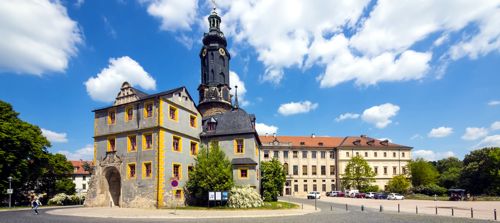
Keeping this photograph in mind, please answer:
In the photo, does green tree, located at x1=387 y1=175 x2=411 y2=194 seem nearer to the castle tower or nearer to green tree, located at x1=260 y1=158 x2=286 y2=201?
green tree, located at x1=260 y1=158 x2=286 y2=201

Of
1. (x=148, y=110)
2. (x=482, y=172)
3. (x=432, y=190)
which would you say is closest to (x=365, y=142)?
(x=432, y=190)

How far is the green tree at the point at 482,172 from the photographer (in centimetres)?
5600

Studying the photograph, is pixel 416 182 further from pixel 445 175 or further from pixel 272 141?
pixel 272 141

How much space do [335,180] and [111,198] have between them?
60.2m

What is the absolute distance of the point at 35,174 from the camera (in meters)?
41.4

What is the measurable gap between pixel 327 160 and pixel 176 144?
188 feet

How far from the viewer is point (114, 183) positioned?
35.2 metres

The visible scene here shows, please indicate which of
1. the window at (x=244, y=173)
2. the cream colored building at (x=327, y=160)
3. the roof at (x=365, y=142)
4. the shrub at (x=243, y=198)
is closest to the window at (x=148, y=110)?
the shrub at (x=243, y=198)

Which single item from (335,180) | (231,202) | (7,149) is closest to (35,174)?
(7,149)

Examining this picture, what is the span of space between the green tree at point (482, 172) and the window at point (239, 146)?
43393 mm

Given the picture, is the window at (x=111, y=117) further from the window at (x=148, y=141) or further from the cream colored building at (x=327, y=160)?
the cream colored building at (x=327, y=160)

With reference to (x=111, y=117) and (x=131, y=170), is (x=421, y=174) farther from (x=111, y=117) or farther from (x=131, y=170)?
(x=111, y=117)

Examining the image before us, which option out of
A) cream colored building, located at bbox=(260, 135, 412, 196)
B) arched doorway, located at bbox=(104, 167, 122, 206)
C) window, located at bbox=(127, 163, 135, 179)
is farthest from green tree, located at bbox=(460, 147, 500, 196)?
arched doorway, located at bbox=(104, 167, 122, 206)

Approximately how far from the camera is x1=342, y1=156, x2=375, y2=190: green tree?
7319 centimetres
